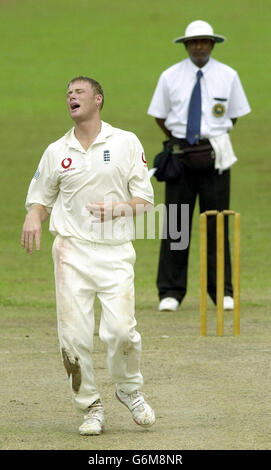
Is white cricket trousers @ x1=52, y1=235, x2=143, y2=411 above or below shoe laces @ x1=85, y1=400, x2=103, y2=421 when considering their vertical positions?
above

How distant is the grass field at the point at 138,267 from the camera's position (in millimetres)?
6918

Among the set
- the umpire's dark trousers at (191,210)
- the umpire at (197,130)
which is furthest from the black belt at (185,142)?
the umpire's dark trousers at (191,210)

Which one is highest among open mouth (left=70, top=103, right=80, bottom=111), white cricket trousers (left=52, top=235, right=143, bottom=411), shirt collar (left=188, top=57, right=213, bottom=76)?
shirt collar (left=188, top=57, right=213, bottom=76)

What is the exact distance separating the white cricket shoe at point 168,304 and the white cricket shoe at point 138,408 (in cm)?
413

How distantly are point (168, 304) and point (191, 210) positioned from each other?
809mm

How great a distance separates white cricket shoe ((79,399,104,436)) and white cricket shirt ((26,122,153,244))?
0.84m

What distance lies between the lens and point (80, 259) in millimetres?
6680

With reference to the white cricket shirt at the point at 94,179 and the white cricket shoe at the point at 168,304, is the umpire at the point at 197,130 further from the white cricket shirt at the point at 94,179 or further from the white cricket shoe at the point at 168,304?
the white cricket shirt at the point at 94,179

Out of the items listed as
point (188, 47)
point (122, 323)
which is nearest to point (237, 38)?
point (188, 47)

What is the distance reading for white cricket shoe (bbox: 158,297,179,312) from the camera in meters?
10.9

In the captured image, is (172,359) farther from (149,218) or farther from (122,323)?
(122,323)

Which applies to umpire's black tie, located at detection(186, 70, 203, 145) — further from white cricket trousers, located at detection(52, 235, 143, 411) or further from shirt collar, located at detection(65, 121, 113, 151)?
white cricket trousers, located at detection(52, 235, 143, 411)

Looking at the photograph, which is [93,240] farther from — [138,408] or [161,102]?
[161,102]

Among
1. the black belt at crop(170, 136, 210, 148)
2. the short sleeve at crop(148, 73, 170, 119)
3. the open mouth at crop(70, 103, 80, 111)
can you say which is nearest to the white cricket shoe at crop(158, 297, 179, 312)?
the black belt at crop(170, 136, 210, 148)
